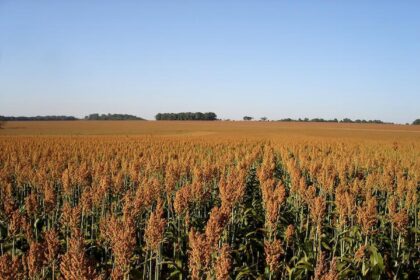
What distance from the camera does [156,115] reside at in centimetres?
14350

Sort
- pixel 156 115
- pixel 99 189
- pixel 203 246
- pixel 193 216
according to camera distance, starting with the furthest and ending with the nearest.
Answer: pixel 156 115
pixel 193 216
pixel 99 189
pixel 203 246

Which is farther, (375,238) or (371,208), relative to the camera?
(375,238)

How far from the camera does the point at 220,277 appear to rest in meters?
2.87

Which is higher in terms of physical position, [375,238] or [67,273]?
[67,273]

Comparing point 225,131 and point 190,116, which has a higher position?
point 190,116

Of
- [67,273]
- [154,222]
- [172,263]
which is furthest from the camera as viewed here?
[172,263]

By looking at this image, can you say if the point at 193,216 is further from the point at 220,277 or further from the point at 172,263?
the point at 220,277

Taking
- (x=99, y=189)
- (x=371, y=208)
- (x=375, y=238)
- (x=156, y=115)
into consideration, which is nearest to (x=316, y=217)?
(x=371, y=208)

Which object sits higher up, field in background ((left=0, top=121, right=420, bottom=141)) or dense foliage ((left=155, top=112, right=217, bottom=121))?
dense foliage ((left=155, top=112, right=217, bottom=121))

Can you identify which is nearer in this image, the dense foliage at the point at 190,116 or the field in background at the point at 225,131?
the field in background at the point at 225,131

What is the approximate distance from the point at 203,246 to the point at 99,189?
336 cm

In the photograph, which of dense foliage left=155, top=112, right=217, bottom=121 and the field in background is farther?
dense foliage left=155, top=112, right=217, bottom=121

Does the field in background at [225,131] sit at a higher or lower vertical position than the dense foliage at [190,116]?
lower

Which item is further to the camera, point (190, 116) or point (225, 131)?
point (190, 116)
